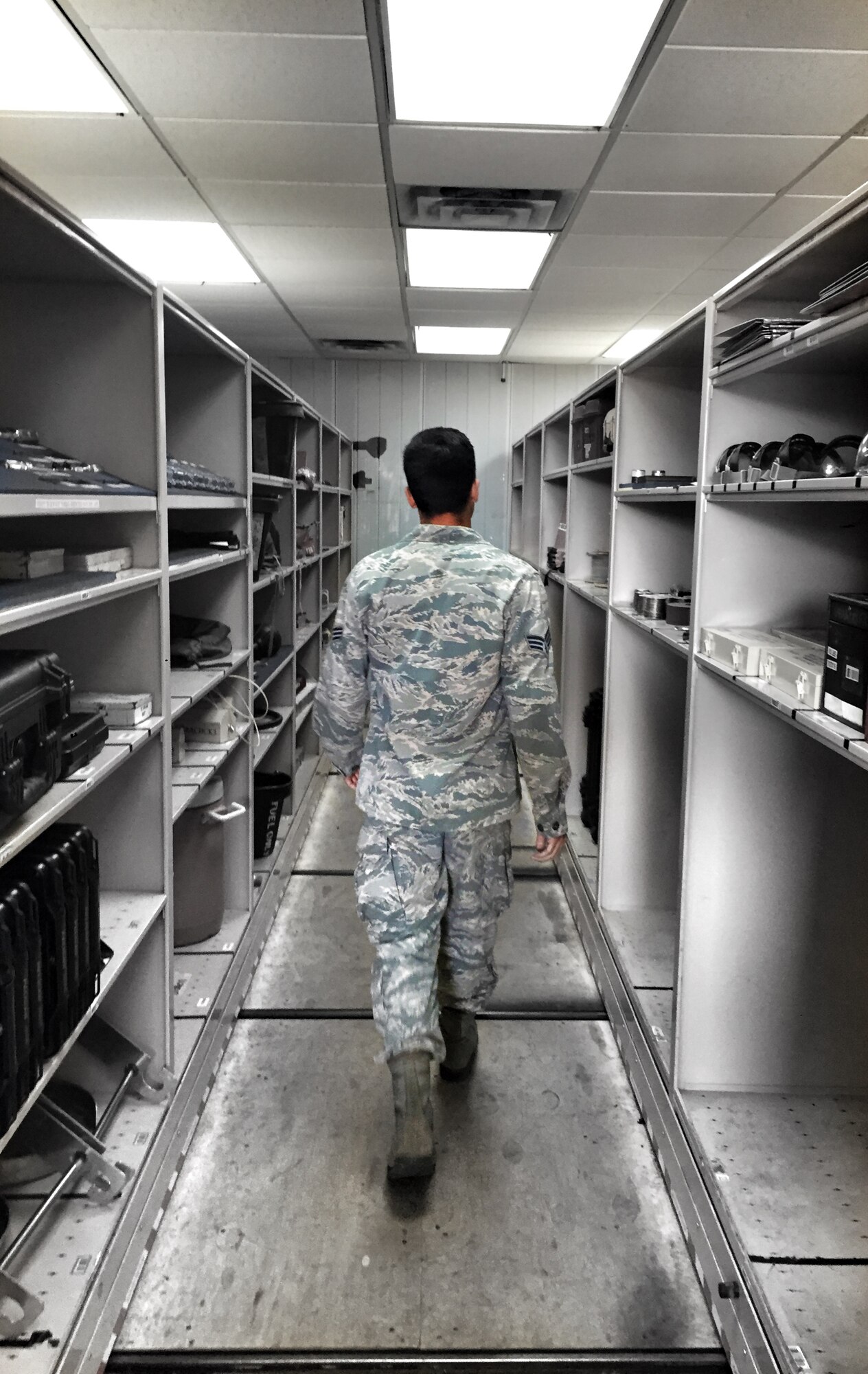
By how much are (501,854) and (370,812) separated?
0.37 m

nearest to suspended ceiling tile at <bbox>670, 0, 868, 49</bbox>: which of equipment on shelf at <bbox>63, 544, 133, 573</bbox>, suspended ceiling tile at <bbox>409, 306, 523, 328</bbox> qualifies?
equipment on shelf at <bbox>63, 544, 133, 573</bbox>

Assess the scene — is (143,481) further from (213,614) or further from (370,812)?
(213,614)

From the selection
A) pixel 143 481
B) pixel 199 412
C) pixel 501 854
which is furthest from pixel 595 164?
pixel 501 854

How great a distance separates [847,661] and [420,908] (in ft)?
4.01

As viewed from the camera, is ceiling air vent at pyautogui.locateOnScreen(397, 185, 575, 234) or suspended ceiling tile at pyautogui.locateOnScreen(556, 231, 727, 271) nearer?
ceiling air vent at pyautogui.locateOnScreen(397, 185, 575, 234)

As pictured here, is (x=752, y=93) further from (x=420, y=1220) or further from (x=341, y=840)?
(x=341, y=840)

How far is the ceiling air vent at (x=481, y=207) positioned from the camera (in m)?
3.96

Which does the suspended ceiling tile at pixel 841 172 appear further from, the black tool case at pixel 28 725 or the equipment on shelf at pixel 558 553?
the black tool case at pixel 28 725

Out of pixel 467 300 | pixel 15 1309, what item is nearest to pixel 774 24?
pixel 15 1309

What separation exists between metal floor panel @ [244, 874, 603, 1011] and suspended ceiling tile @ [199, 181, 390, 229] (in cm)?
280

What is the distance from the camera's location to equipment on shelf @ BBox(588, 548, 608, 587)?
4898 millimetres

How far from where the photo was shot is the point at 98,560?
7.09ft

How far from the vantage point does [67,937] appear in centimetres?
188

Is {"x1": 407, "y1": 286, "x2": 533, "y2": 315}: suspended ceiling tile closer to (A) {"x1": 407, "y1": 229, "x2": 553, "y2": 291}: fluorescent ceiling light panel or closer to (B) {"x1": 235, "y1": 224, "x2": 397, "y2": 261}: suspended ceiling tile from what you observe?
(A) {"x1": 407, "y1": 229, "x2": 553, "y2": 291}: fluorescent ceiling light panel
